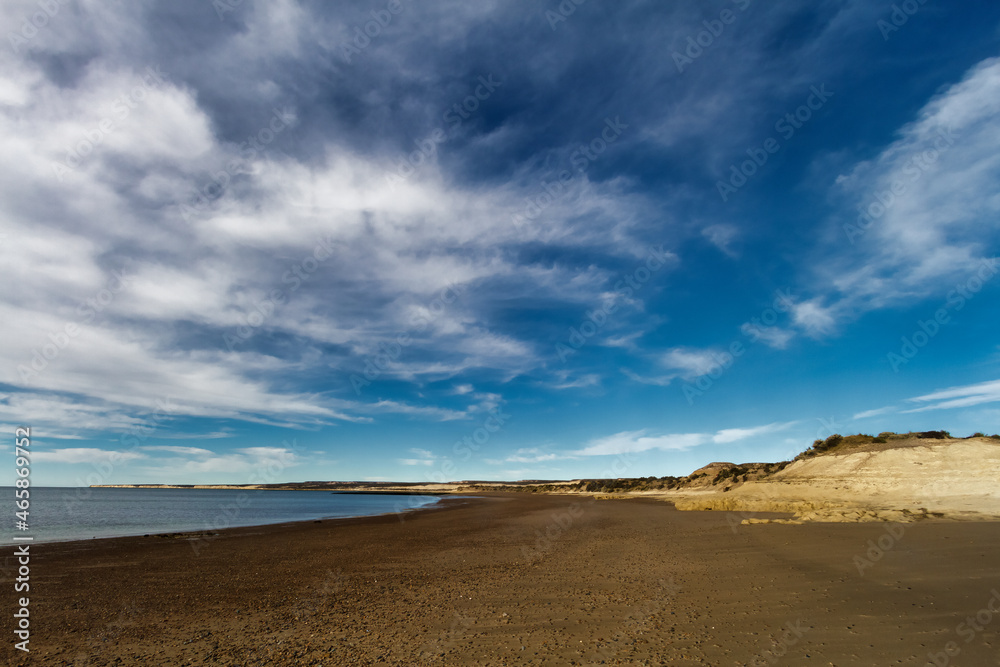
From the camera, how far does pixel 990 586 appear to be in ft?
33.0

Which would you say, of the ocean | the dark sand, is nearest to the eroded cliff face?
the dark sand

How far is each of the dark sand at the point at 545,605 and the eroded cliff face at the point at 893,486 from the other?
576 centimetres

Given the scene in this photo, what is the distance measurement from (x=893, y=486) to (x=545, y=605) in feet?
103

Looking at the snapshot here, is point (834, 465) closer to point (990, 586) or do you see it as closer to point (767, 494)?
point (767, 494)

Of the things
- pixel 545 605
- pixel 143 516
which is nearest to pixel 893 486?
pixel 545 605

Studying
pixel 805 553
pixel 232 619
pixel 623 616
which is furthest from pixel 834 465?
pixel 232 619

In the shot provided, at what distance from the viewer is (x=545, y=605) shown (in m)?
10.2

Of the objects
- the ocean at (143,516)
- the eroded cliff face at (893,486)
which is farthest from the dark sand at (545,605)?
the ocean at (143,516)

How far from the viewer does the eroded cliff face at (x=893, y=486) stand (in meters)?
23.5

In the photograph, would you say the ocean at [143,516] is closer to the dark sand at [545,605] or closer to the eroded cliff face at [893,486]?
the dark sand at [545,605]

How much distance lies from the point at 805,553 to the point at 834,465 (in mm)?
27477

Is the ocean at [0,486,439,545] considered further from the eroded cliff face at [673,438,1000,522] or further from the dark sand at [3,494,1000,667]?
the eroded cliff face at [673,438,1000,522]

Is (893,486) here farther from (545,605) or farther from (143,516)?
(143,516)

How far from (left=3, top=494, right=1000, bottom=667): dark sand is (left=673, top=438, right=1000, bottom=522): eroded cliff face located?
576cm
